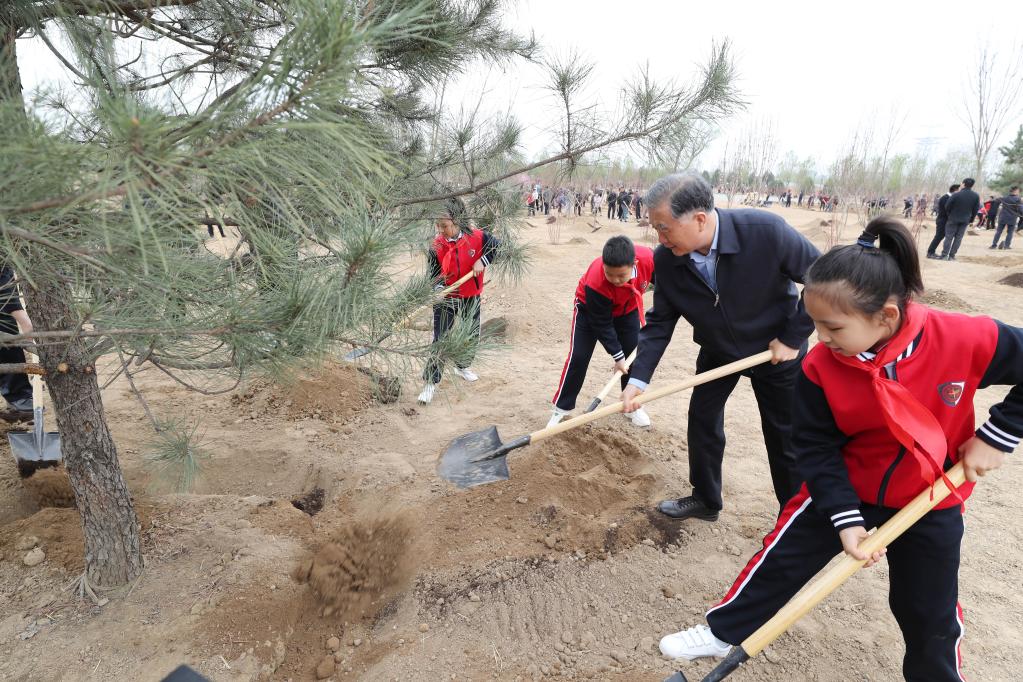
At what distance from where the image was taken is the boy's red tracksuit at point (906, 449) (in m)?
1.26

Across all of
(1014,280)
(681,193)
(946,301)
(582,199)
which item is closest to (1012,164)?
(582,199)

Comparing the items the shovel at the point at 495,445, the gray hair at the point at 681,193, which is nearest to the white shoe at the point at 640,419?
the shovel at the point at 495,445

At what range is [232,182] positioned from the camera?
0.84 metres

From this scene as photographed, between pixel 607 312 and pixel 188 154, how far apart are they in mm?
2682

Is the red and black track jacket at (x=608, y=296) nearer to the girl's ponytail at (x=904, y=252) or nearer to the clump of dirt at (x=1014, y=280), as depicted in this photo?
the girl's ponytail at (x=904, y=252)

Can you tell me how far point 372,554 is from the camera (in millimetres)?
2328

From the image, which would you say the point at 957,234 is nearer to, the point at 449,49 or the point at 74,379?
the point at 449,49

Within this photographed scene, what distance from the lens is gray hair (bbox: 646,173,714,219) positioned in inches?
73.1

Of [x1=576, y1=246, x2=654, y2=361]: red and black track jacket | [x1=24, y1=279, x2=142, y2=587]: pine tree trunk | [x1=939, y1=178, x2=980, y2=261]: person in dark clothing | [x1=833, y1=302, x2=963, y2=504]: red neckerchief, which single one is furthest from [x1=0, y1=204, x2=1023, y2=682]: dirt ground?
[x1=939, y1=178, x2=980, y2=261]: person in dark clothing

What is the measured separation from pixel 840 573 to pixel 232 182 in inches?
61.4

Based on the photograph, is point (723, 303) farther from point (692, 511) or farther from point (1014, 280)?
point (1014, 280)

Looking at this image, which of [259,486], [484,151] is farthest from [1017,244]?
[259,486]

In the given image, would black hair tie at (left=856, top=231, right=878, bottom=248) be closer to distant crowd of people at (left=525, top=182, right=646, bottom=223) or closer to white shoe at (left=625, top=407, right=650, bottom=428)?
white shoe at (left=625, top=407, right=650, bottom=428)

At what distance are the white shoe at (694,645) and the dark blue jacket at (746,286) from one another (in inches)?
39.5
